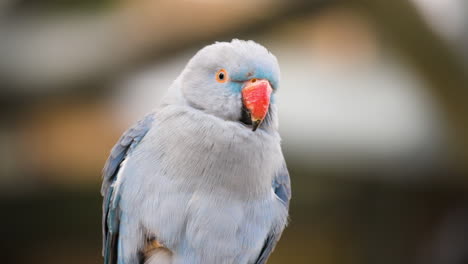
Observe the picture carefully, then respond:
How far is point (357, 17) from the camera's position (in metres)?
3.35

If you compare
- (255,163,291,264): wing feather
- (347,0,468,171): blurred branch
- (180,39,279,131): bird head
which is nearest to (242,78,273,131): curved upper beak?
(180,39,279,131): bird head

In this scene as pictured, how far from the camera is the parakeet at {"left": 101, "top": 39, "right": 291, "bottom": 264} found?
52.7 inches

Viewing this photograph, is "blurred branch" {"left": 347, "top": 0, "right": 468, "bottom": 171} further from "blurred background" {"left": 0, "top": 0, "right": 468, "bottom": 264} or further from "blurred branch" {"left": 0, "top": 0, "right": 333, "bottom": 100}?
"blurred branch" {"left": 0, "top": 0, "right": 333, "bottom": 100}

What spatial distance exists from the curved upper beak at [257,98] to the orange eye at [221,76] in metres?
0.07

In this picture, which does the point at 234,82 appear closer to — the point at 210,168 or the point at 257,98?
the point at 257,98

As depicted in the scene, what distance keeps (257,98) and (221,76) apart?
0.13 metres

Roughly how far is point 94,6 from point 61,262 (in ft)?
5.81

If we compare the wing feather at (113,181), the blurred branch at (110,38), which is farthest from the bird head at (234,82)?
the blurred branch at (110,38)

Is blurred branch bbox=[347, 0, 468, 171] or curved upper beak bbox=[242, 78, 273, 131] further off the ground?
blurred branch bbox=[347, 0, 468, 171]

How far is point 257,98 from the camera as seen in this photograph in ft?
4.28

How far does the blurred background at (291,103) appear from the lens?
309cm

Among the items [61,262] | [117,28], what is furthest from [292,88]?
[61,262]

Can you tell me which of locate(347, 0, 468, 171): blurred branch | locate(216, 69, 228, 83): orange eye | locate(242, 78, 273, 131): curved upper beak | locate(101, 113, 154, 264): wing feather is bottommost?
locate(101, 113, 154, 264): wing feather

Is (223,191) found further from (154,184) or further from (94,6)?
(94,6)
